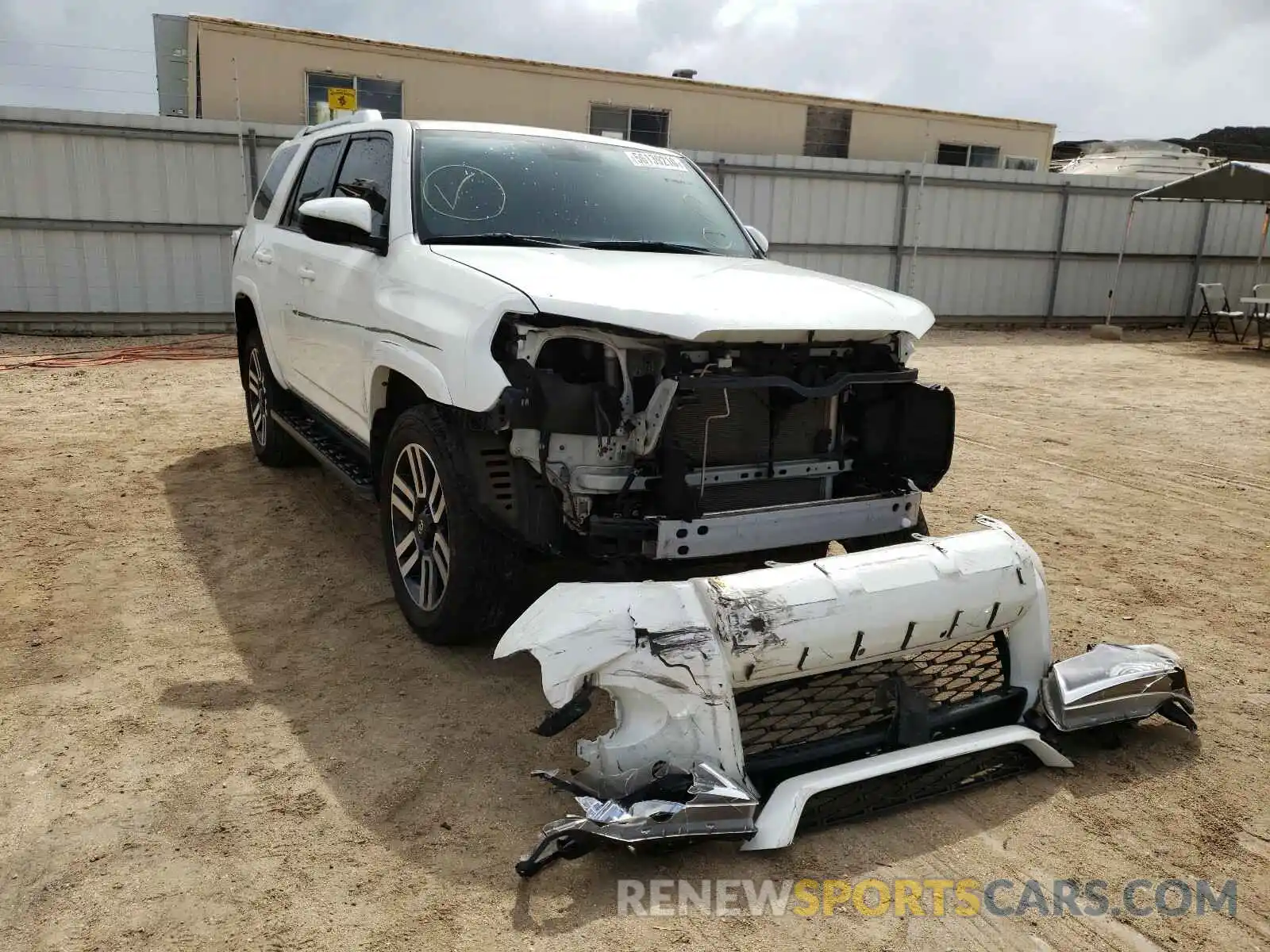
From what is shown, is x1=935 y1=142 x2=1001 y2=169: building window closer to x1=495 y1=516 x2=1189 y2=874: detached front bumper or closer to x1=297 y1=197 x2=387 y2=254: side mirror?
x1=297 y1=197 x2=387 y2=254: side mirror

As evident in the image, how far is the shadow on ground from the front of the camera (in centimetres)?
255

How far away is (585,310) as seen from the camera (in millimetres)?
3008

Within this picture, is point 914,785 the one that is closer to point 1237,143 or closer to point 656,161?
point 656,161

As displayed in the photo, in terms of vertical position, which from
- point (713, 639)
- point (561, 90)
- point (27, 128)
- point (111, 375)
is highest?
point (561, 90)

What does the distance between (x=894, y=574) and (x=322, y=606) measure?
8.31 ft

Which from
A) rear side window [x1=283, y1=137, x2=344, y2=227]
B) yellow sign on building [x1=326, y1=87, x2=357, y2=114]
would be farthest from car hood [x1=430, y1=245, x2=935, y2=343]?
yellow sign on building [x1=326, y1=87, x2=357, y2=114]

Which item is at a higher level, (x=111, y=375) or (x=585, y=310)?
(x=585, y=310)

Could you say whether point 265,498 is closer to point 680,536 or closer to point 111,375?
point 680,536

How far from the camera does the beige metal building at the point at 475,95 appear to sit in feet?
48.1

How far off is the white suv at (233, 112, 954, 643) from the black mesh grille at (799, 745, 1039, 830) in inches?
32.8

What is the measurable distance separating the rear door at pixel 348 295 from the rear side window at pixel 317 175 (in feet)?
0.57

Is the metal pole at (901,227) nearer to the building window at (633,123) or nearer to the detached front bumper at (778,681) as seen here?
the building window at (633,123)

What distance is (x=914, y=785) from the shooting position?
9.47 feet

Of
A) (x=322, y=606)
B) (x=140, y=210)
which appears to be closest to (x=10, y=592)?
(x=322, y=606)
